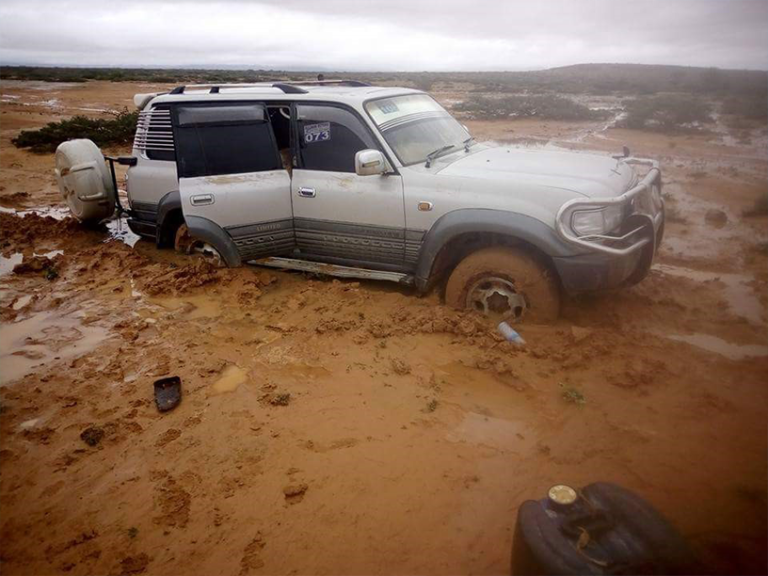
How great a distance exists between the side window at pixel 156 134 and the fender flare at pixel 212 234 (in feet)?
2.98

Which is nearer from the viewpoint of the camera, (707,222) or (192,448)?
Result: (192,448)

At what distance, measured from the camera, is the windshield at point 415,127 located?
4254 millimetres

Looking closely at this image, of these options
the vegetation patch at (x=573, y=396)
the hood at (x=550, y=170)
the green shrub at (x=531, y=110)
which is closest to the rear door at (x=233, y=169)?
the hood at (x=550, y=170)

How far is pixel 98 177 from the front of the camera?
6160 mm

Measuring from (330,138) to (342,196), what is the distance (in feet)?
1.75

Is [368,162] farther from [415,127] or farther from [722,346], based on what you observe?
[722,346]

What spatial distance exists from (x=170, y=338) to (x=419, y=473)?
8.93ft

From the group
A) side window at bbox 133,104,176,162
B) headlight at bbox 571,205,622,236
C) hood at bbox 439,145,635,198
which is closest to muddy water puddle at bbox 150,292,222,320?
side window at bbox 133,104,176,162

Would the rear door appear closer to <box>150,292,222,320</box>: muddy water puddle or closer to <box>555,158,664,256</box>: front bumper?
<box>150,292,222,320</box>: muddy water puddle

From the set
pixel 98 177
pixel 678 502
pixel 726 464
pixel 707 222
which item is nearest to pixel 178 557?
pixel 678 502

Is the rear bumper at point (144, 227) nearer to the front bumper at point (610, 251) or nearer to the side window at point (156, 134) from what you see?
the side window at point (156, 134)

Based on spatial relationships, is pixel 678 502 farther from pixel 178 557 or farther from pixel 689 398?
pixel 178 557

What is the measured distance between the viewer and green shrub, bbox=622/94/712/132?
1560 centimetres

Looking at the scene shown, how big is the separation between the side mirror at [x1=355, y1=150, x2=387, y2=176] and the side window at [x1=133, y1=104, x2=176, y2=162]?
2.36m
